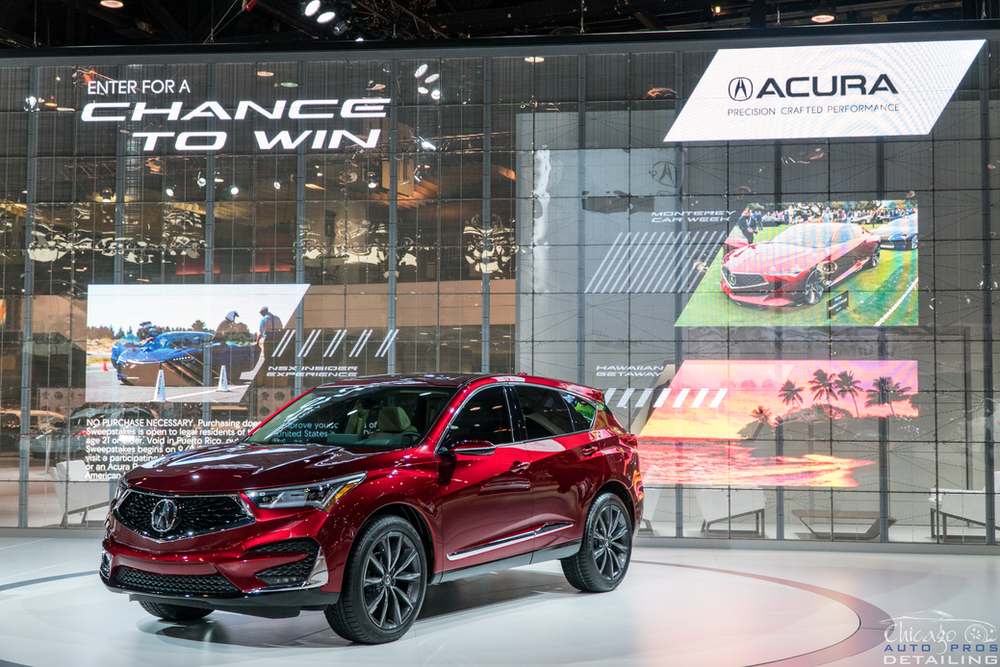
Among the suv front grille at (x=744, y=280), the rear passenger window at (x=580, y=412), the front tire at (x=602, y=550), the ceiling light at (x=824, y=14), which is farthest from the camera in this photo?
the ceiling light at (x=824, y=14)

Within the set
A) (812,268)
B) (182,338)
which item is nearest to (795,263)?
(812,268)

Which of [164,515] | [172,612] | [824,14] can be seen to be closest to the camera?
[164,515]

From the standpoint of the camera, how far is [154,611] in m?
6.59

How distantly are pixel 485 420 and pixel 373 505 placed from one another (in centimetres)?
143

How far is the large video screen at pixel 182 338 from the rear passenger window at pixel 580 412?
14.8ft

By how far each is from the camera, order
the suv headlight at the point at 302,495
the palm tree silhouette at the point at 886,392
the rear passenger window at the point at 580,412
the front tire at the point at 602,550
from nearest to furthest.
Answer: the suv headlight at the point at 302,495, the front tire at the point at 602,550, the rear passenger window at the point at 580,412, the palm tree silhouette at the point at 886,392

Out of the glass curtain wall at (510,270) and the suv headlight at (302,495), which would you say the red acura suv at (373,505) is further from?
the glass curtain wall at (510,270)

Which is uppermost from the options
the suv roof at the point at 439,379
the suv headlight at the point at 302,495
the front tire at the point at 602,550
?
the suv roof at the point at 439,379

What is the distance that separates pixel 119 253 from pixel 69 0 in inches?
310

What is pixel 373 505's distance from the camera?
5.83 meters

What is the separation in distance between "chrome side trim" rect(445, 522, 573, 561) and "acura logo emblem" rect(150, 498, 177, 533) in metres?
1.81

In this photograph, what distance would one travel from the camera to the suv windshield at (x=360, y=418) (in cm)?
658

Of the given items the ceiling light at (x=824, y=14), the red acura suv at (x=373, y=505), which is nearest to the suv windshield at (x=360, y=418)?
the red acura suv at (x=373, y=505)

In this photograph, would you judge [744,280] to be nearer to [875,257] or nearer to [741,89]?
[875,257]
